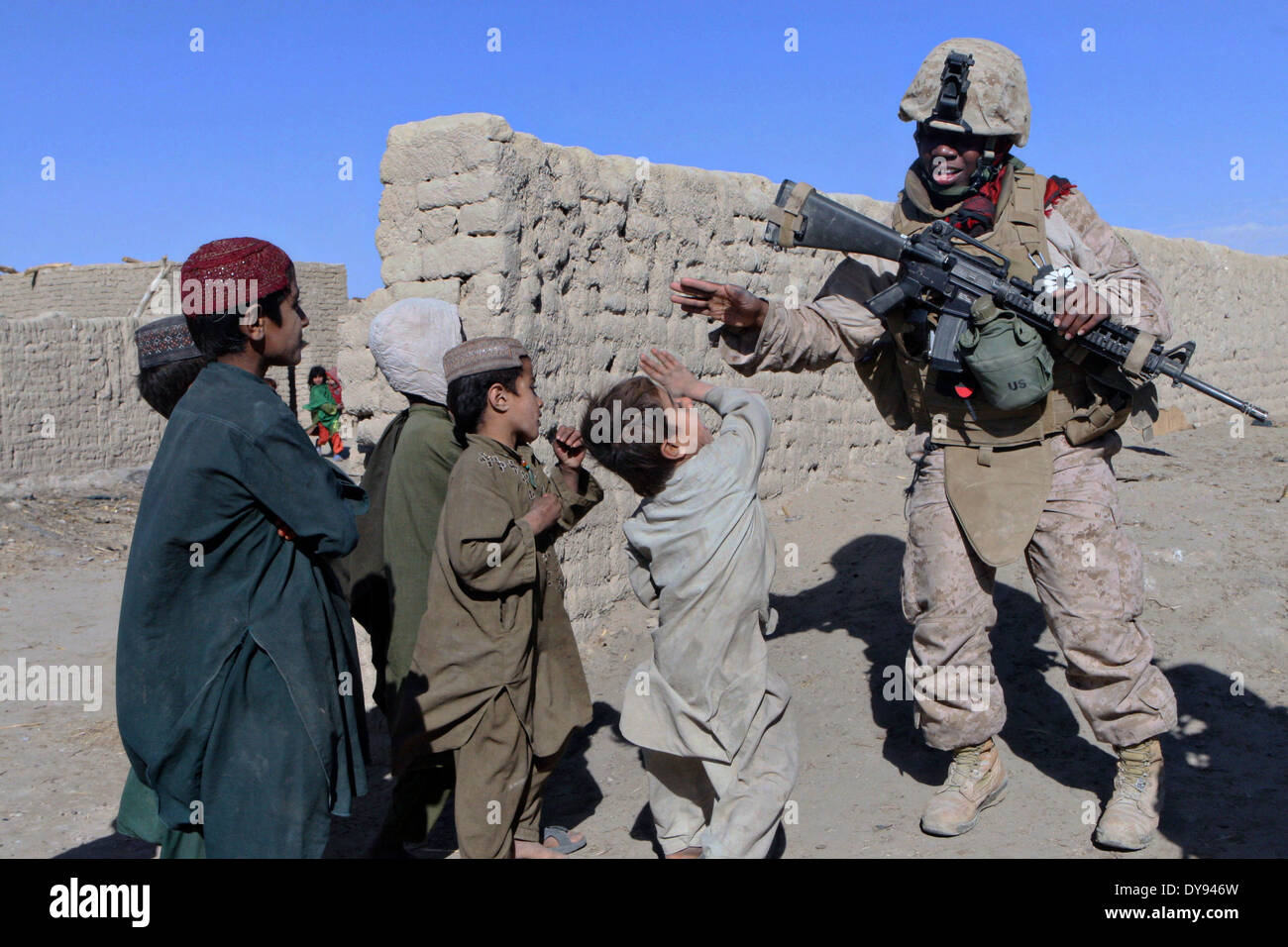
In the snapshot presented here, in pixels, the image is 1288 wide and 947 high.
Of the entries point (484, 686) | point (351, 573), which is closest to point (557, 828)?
point (484, 686)

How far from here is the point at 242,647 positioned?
2.11 meters

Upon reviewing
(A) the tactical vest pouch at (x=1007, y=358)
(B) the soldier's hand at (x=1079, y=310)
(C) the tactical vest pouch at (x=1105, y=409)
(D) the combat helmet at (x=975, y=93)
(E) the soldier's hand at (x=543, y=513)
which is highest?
(D) the combat helmet at (x=975, y=93)

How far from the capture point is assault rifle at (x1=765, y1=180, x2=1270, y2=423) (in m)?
2.98

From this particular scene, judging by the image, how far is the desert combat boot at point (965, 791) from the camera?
312 centimetres

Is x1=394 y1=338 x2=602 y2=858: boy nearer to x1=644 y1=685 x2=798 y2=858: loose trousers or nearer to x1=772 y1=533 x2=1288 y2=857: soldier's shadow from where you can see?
x1=644 y1=685 x2=798 y2=858: loose trousers

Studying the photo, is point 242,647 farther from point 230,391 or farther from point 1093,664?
point 1093,664

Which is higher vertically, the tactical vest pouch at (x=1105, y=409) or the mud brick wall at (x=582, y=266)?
the mud brick wall at (x=582, y=266)

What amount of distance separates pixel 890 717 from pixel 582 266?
2.55 meters

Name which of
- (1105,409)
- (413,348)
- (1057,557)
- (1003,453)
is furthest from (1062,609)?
(413,348)

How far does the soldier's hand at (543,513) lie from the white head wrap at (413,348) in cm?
53

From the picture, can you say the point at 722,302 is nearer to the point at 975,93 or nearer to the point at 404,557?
the point at 975,93

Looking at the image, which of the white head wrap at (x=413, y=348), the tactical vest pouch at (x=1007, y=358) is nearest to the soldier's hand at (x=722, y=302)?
the tactical vest pouch at (x=1007, y=358)

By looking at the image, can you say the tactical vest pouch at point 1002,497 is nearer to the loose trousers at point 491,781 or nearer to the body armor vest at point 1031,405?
the body armor vest at point 1031,405

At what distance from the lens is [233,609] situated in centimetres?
209
